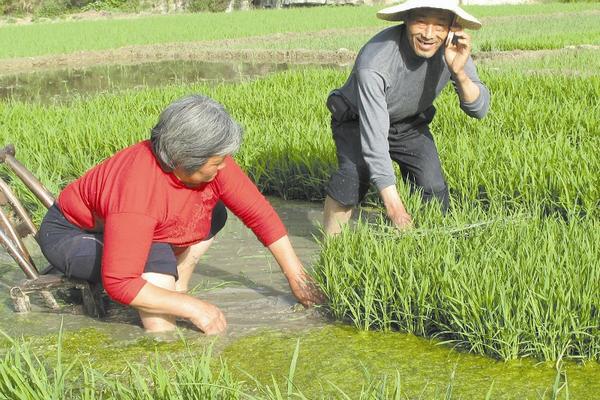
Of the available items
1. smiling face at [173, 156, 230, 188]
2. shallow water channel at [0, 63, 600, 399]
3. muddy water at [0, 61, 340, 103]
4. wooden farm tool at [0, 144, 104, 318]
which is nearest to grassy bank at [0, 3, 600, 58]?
muddy water at [0, 61, 340, 103]

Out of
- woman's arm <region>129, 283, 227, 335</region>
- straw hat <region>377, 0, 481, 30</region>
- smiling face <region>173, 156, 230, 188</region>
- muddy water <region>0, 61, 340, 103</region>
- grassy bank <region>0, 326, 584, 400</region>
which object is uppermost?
straw hat <region>377, 0, 481, 30</region>

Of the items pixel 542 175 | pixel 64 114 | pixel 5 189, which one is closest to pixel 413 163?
pixel 542 175

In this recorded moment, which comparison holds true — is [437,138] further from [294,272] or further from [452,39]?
[294,272]

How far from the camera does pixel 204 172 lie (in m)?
2.77

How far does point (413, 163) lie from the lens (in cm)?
379

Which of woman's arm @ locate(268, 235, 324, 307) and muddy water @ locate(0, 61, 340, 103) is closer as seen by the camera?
woman's arm @ locate(268, 235, 324, 307)

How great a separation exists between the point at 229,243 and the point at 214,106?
158cm

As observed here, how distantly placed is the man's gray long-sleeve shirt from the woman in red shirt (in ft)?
1.60

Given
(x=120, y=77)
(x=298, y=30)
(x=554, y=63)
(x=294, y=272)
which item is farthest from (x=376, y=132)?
(x=298, y=30)

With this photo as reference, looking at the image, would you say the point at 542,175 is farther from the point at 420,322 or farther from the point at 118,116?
the point at 118,116

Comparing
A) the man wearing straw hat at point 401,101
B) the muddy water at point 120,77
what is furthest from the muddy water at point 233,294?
the muddy water at point 120,77

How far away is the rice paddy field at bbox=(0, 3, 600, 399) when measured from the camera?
246 centimetres

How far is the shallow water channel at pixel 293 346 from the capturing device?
249cm

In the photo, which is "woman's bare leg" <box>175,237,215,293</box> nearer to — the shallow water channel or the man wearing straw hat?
the shallow water channel
